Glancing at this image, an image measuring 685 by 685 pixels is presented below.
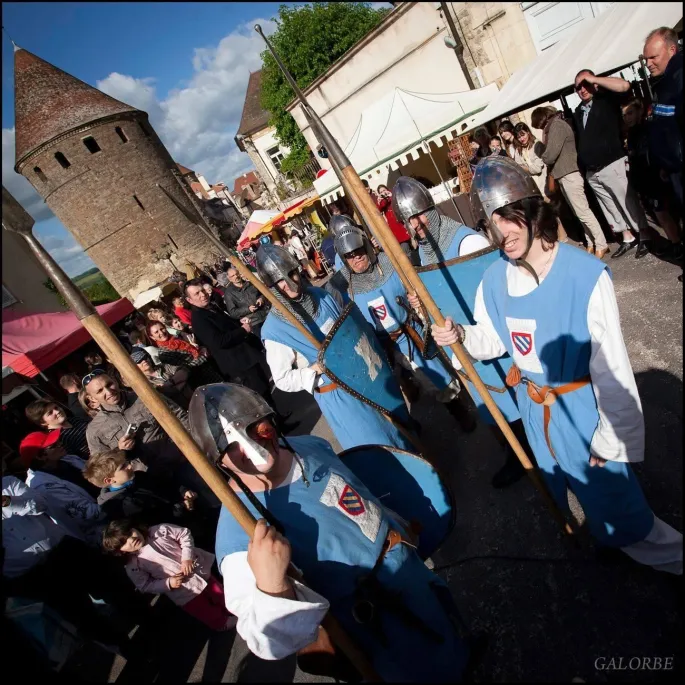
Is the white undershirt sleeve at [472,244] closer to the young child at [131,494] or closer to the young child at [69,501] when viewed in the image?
the young child at [131,494]

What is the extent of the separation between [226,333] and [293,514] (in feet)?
12.7

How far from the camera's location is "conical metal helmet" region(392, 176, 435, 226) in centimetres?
339

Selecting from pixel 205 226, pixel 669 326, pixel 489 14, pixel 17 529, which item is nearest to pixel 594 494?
pixel 669 326

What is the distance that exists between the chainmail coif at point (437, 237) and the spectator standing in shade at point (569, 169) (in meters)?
3.13

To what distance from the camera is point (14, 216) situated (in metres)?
1.02

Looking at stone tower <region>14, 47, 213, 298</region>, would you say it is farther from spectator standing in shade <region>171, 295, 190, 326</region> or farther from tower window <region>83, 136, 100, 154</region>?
spectator standing in shade <region>171, 295, 190, 326</region>

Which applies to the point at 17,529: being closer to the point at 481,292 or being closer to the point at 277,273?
the point at 277,273

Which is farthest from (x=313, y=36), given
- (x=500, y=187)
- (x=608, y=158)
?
(x=500, y=187)

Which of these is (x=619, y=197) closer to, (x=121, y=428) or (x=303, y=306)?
(x=303, y=306)

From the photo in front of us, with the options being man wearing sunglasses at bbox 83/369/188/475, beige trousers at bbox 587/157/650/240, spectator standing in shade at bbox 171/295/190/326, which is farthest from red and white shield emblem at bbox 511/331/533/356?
spectator standing in shade at bbox 171/295/190/326

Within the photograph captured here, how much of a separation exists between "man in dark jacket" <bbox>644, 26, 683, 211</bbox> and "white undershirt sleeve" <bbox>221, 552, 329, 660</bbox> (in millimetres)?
4018

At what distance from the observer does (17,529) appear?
2.94 m

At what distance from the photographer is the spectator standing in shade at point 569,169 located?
5.34 metres

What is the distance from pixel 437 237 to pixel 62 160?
25.1 metres
